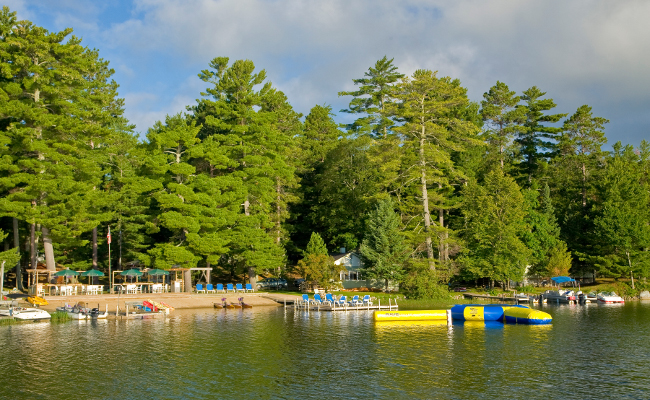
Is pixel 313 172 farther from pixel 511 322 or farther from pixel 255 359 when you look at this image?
pixel 255 359

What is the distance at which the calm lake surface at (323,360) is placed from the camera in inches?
802

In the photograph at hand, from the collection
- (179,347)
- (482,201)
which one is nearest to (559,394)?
(179,347)

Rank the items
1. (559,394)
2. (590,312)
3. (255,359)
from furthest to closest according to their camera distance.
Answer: (590,312) < (255,359) < (559,394)

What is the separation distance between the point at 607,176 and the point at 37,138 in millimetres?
63243

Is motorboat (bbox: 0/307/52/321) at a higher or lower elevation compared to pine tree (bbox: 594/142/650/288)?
lower

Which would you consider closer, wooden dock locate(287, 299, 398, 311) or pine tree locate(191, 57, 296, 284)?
wooden dock locate(287, 299, 398, 311)

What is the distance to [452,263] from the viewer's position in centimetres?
5834

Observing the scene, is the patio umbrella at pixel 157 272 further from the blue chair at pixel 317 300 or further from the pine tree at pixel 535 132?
the pine tree at pixel 535 132

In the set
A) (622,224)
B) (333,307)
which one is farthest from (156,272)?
(622,224)

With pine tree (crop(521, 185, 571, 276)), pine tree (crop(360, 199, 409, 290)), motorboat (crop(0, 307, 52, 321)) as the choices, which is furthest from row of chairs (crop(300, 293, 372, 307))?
pine tree (crop(521, 185, 571, 276))

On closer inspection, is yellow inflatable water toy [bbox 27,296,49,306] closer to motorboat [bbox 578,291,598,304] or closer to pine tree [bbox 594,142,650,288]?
motorboat [bbox 578,291,598,304]

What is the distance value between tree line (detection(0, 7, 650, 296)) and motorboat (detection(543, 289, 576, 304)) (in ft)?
12.8

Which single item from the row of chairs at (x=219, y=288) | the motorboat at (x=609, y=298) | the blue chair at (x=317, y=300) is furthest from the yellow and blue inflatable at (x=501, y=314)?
the row of chairs at (x=219, y=288)

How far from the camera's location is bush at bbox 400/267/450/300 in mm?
52625
